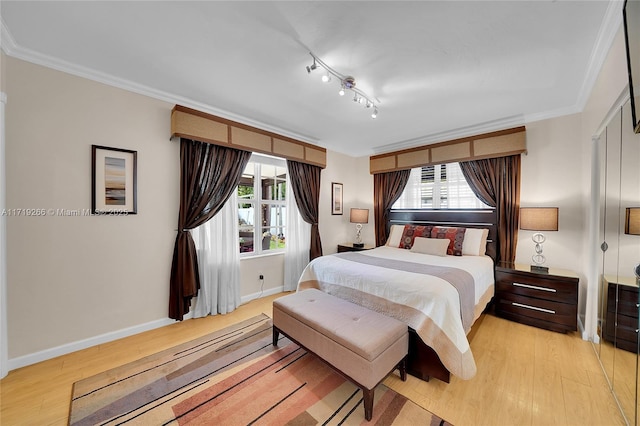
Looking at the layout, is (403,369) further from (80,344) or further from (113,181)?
(113,181)

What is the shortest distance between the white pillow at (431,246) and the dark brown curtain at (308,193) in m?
1.65

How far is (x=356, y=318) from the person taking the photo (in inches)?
76.5

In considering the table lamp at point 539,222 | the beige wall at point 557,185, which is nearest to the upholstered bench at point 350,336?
the table lamp at point 539,222

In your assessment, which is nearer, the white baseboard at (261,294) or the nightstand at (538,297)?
the nightstand at (538,297)

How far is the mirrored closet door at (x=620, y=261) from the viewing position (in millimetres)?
1479

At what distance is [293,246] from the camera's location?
410 cm

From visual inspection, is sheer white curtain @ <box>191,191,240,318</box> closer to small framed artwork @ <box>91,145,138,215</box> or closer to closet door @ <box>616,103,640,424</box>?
small framed artwork @ <box>91,145,138,215</box>

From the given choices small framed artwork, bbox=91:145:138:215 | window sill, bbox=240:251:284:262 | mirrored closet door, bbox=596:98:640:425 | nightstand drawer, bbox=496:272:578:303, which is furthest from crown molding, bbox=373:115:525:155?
small framed artwork, bbox=91:145:138:215

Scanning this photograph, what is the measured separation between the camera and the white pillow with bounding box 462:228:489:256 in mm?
3297

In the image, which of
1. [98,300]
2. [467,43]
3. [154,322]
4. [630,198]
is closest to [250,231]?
[154,322]

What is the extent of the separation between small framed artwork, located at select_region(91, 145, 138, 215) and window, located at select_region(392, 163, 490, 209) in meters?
4.03

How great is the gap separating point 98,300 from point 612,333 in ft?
14.7

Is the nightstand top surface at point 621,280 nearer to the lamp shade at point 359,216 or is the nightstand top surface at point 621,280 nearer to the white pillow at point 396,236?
the white pillow at point 396,236

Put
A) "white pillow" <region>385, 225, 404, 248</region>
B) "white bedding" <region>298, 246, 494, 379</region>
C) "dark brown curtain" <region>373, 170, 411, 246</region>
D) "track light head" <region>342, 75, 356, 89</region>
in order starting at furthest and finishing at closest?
"dark brown curtain" <region>373, 170, 411, 246</region>, "white pillow" <region>385, 225, 404, 248</region>, "track light head" <region>342, 75, 356, 89</region>, "white bedding" <region>298, 246, 494, 379</region>
